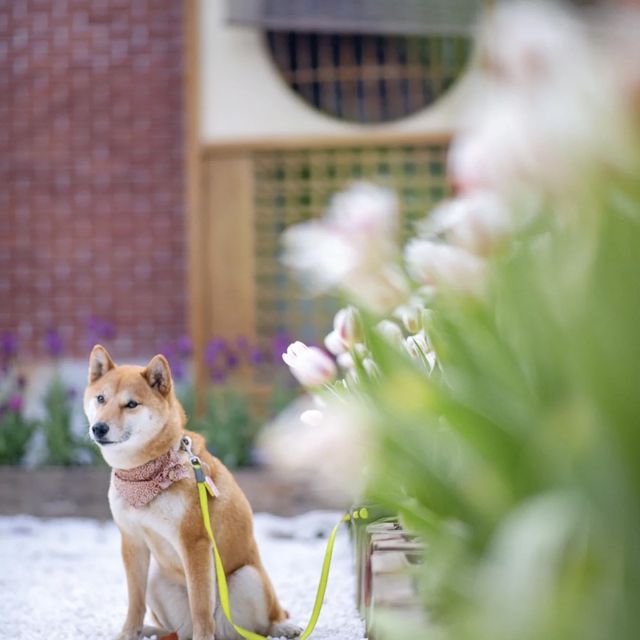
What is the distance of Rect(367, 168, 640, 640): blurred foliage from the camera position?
1.05 metres

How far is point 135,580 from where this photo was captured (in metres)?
2.67

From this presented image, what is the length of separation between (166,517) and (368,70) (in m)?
4.24

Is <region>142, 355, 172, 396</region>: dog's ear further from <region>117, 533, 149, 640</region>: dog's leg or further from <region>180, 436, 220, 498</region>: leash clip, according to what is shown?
<region>117, 533, 149, 640</region>: dog's leg

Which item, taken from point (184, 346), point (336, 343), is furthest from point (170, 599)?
point (184, 346)

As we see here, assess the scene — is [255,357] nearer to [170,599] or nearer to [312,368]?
[170,599]

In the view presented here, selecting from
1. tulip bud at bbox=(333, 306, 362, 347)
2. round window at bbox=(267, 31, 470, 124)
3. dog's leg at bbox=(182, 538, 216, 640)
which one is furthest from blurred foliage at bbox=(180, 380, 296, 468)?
tulip bud at bbox=(333, 306, 362, 347)

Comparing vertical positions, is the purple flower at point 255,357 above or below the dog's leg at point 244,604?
above

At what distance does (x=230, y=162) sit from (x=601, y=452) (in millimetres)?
5335

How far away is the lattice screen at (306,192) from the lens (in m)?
6.16

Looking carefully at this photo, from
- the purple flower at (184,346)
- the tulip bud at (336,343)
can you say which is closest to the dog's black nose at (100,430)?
the tulip bud at (336,343)

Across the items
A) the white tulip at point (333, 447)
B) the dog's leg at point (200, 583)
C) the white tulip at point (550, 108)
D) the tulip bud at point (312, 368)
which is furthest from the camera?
the dog's leg at point (200, 583)

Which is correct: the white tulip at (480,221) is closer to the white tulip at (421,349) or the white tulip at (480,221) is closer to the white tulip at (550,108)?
the white tulip at (550,108)

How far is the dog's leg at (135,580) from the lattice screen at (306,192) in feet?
11.6

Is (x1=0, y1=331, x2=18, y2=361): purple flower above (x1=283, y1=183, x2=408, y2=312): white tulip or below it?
below
